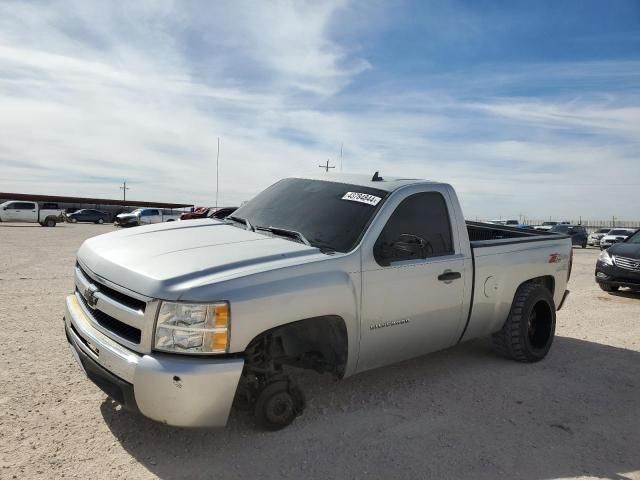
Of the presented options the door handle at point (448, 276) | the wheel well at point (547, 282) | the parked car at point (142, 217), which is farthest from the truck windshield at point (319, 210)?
the parked car at point (142, 217)

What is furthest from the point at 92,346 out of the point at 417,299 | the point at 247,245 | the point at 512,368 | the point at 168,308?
the point at 512,368

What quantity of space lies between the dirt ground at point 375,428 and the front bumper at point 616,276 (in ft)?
15.2

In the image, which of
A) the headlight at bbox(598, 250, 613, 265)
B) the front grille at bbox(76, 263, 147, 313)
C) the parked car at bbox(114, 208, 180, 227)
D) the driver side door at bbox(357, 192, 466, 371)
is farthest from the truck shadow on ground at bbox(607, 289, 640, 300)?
the parked car at bbox(114, 208, 180, 227)

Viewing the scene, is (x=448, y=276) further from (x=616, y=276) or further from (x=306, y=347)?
(x=616, y=276)

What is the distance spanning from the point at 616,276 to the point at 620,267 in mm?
184

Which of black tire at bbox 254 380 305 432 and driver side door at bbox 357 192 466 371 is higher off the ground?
driver side door at bbox 357 192 466 371

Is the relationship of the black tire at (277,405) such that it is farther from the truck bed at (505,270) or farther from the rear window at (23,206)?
the rear window at (23,206)

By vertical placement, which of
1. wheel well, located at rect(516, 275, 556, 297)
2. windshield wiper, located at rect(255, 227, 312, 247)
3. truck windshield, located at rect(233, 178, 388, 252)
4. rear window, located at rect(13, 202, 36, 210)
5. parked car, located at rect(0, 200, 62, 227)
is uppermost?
truck windshield, located at rect(233, 178, 388, 252)

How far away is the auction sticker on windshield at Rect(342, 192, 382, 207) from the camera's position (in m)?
3.97

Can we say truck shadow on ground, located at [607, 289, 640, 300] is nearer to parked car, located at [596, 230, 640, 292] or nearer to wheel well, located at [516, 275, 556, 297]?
parked car, located at [596, 230, 640, 292]

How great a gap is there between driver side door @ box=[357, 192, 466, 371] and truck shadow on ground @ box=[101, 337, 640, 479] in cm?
41

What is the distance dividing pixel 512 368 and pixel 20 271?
30.6 feet

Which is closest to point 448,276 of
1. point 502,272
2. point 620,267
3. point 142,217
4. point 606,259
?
point 502,272

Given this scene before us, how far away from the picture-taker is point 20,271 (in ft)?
32.6
